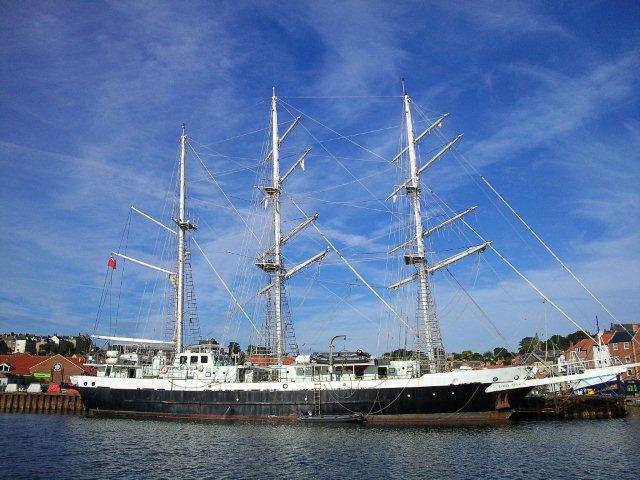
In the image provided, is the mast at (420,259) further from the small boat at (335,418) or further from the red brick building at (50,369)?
the red brick building at (50,369)

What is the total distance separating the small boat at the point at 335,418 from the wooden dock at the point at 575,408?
1834 cm

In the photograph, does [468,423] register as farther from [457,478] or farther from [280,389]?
[457,478]

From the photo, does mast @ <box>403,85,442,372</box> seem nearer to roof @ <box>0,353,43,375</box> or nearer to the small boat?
the small boat

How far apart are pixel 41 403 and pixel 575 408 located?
207 feet

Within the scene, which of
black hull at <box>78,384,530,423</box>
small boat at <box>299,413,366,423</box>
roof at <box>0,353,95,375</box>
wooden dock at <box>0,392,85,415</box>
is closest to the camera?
black hull at <box>78,384,530,423</box>

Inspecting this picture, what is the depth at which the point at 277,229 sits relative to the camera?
184 ft

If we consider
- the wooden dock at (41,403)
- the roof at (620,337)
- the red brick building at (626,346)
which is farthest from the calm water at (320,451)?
the roof at (620,337)

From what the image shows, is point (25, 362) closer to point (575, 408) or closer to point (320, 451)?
point (320, 451)

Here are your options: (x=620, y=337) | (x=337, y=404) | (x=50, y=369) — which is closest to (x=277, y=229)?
(x=337, y=404)

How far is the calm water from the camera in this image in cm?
2581

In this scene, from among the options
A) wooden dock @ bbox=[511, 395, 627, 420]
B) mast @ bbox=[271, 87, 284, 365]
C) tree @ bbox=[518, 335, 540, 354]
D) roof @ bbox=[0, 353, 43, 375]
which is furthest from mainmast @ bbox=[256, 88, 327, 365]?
roof @ bbox=[0, 353, 43, 375]

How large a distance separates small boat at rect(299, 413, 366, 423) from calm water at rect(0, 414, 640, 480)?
3.58ft

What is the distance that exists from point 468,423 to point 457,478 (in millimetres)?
18960

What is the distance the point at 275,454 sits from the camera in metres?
30.6
